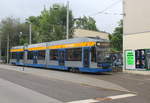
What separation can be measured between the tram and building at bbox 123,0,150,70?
10.1ft

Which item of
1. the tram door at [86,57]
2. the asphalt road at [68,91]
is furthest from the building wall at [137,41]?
the asphalt road at [68,91]

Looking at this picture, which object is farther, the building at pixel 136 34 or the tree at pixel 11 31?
the tree at pixel 11 31

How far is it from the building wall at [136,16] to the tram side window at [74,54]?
5585 millimetres

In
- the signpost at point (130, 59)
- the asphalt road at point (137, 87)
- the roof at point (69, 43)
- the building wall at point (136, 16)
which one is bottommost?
the asphalt road at point (137, 87)

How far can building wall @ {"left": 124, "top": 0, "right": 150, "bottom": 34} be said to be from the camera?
21.3 m

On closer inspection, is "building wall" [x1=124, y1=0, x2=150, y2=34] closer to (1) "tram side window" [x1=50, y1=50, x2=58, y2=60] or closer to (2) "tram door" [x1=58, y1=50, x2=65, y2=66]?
(2) "tram door" [x1=58, y1=50, x2=65, y2=66]

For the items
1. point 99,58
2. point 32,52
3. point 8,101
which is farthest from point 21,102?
point 32,52

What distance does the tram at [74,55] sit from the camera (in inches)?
802

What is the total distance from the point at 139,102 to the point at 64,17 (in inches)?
1452

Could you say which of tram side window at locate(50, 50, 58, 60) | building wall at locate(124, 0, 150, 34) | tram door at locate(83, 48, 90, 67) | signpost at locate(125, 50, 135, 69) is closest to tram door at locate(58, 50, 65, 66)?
tram side window at locate(50, 50, 58, 60)

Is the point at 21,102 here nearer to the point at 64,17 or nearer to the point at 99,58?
the point at 99,58

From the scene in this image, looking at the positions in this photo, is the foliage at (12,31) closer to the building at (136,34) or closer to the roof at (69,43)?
the roof at (69,43)

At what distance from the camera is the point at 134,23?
886 inches

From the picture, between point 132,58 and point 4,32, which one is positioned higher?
point 4,32
